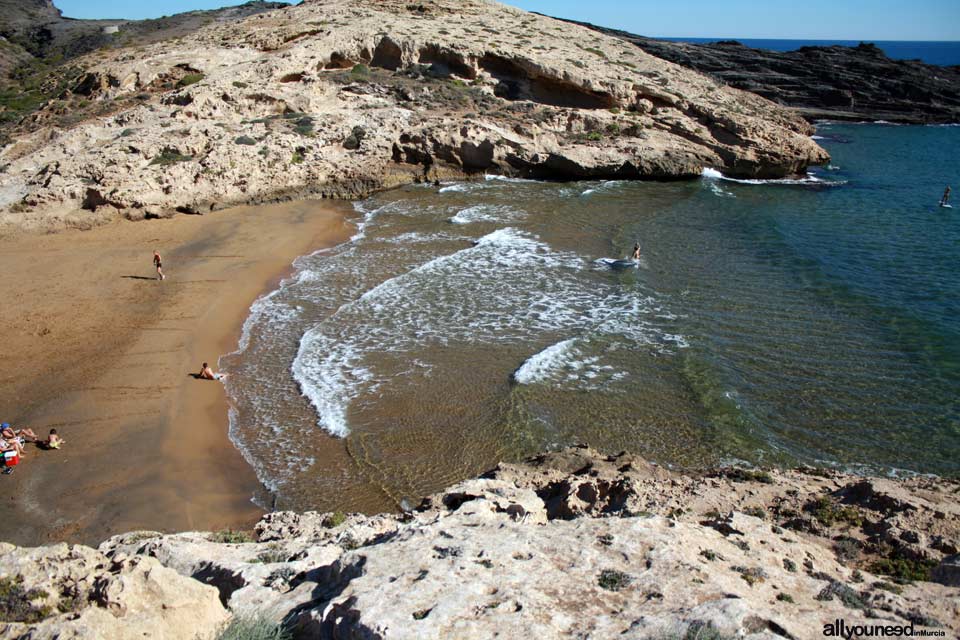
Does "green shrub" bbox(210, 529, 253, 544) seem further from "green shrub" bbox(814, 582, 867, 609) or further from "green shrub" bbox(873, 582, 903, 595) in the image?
"green shrub" bbox(873, 582, 903, 595)

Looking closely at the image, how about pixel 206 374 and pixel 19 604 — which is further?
pixel 206 374

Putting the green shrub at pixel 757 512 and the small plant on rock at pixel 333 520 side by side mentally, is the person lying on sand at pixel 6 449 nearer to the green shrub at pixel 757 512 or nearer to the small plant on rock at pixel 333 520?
the small plant on rock at pixel 333 520

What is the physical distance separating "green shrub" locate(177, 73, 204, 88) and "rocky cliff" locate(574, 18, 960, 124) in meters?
48.4

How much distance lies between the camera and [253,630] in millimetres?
5340

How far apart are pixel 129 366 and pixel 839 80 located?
73342 mm

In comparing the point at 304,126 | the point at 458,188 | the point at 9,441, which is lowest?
the point at 9,441

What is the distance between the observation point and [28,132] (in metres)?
29.7

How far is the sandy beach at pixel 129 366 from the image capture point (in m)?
11.3

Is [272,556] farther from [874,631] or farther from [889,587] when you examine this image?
[889,587]

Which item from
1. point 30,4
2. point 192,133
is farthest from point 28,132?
point 30,4

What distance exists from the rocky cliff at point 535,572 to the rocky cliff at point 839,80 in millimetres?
63702

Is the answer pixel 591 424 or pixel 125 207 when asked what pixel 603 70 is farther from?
pixel 591 424

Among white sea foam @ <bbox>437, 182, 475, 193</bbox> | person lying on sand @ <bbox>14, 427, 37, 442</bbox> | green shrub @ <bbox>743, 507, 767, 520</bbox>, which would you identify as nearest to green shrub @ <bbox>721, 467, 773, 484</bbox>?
green shrub @ <bbox>743, 507, 767, 520</bbox>

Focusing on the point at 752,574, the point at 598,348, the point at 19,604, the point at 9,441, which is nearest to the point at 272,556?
the point at 19,604
